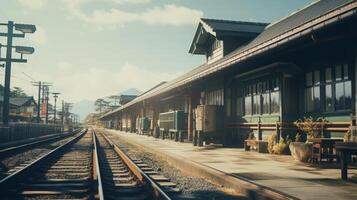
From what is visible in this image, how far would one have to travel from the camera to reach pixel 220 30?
63.1ft

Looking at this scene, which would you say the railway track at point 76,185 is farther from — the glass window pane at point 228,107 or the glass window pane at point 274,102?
the glass window pane at point 228,107

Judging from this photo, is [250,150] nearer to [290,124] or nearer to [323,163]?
[290,124]

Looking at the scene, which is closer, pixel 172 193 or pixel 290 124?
pixel 172 193

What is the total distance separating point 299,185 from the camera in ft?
21.5

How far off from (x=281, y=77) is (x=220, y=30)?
22.8 feet

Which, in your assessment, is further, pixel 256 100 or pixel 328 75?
pixel 256 100

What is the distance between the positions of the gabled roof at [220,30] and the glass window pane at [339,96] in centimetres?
929

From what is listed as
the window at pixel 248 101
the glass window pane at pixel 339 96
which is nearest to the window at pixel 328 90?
the glass window pane at pixel 339 96

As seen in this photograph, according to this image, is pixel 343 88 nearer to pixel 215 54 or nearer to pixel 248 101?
pixel 248 101

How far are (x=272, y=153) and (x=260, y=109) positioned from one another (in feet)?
7.42

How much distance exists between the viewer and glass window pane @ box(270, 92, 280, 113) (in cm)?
1350

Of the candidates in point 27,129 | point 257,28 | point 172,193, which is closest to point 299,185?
point 172,193

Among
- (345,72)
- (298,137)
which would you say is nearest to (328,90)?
(345,72)

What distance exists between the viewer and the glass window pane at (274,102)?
13.5m
